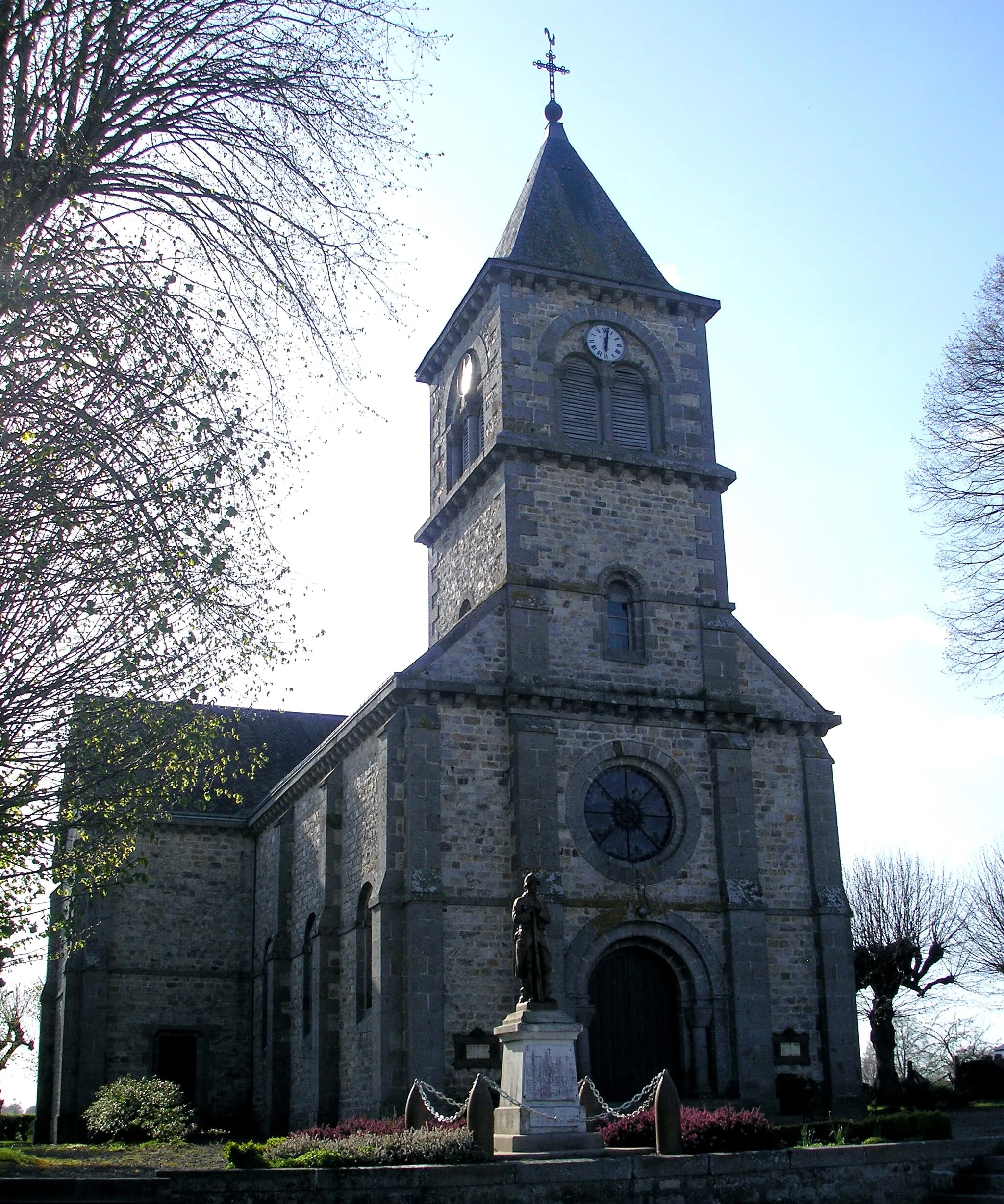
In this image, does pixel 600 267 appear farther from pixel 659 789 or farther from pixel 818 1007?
pixel 818 1007

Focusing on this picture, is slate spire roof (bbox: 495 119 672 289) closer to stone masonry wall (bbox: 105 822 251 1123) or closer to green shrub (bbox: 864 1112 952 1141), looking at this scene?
stone masonry wall (bbox: 105 822 251 1123)

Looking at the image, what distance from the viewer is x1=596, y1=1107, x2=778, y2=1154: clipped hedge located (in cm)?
1639

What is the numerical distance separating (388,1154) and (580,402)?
15.8 m

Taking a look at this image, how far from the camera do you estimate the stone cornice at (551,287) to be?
26.9m

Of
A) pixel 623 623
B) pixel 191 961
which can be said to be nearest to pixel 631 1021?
pixel 623 623

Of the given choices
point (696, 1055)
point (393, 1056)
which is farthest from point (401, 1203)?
point (696, 1055)

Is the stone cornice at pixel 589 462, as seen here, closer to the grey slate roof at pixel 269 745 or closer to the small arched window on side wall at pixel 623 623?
the small arched window on side wall at pixel 623 623

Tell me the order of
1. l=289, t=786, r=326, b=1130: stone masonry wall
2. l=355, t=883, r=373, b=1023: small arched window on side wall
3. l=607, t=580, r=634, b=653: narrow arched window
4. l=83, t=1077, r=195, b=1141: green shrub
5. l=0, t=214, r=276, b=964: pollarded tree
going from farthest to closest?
1. l=83, t=1077, r=195, b=1141: green shrub
2. l=289, t=786, r=326, b=1130: stone masonry wall
3. l=607, t=580, r=634, b=653: narrow arched window
4. l=355, t=883, r=373, b=1023: small arched window on side wall
5. l=0, t=214, r=276, b=964: pollarded tree

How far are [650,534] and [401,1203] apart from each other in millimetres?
14926

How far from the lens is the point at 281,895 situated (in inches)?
1150

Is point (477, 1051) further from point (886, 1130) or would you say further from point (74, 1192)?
point (74, 1192)

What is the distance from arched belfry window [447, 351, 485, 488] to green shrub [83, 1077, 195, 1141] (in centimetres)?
1411

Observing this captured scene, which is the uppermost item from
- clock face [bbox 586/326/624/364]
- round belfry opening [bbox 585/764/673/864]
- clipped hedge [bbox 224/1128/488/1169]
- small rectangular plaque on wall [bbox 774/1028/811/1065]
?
clock face [bbox 586/326/624/364]

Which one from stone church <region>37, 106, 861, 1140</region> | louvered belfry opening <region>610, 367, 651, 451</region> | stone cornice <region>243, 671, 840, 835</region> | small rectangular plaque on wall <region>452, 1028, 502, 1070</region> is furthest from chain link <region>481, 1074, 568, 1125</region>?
louvered belfry opening <region>610, 367, 651, 451</region>
